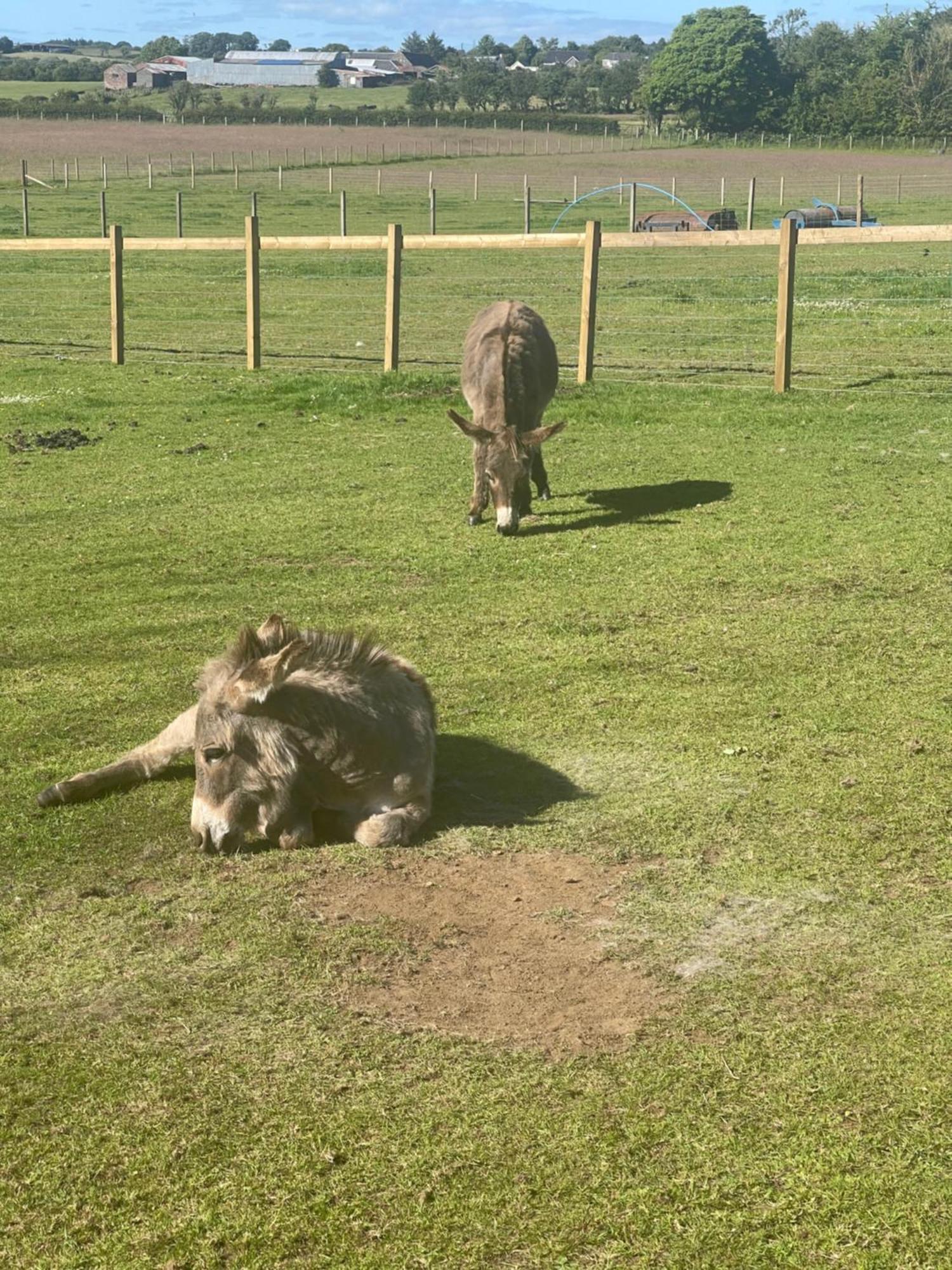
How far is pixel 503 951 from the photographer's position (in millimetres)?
5375

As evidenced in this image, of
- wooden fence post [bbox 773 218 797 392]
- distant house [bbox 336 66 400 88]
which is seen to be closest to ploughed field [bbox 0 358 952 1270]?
wooden fence post [bbox 773 218 797 392]

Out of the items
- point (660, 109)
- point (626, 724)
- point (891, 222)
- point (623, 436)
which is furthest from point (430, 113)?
point (626, 724)

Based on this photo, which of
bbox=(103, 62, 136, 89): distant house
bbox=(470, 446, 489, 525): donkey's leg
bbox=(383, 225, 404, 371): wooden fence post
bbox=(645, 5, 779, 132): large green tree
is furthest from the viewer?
bbox=(103, 62, 136, 89): distant house

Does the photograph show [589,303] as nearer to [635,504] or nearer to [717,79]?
[635,504]

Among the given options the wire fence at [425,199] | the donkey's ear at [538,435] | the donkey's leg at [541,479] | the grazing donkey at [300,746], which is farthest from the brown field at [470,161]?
the grazing donkey at [300,746]

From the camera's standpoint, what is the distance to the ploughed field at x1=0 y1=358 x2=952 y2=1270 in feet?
13.1

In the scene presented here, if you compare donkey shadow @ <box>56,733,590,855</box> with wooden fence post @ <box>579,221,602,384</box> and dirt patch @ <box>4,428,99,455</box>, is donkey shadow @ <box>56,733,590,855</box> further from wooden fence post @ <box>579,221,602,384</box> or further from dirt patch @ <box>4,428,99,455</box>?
wooden fence post @ <box>579,221,602,384</box>

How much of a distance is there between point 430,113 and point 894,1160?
121326 mm

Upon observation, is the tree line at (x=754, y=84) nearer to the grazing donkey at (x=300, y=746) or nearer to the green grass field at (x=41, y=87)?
the green grass field at (x=41, y=87)

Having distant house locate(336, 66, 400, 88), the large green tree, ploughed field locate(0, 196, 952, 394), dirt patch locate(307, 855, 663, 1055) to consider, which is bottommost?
dirt patch locate(307, 855, 663, 1055)

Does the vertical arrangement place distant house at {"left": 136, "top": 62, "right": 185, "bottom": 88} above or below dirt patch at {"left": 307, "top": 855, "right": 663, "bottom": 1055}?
above

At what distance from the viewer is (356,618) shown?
9.91 meters

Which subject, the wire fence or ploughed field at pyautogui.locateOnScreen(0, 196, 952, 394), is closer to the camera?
ploughed field at pyautogui.locateOnScreen(0, 196, 952, 394)

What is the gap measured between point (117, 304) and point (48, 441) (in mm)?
6558
